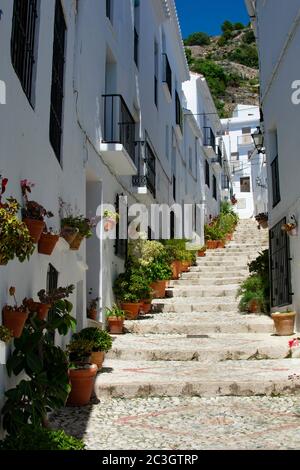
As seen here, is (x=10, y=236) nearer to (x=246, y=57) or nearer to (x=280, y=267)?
(x=280, y=267)

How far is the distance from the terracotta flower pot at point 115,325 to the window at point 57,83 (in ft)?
12.5

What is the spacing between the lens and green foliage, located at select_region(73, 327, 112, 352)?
7.22m

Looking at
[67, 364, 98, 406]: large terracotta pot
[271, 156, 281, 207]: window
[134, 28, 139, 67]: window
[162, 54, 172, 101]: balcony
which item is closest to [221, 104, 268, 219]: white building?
[162, 54, 172, 101]: balcony

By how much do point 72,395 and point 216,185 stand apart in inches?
1032

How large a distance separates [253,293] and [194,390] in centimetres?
497

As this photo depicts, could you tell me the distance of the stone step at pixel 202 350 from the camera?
7.84m

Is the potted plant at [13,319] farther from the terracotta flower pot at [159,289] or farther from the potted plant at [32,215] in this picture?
the terracotta flower pot at [159,289]

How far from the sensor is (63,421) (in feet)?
18.1

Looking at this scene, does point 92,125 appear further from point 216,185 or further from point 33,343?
point 216,185

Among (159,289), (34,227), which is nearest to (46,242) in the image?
(34,227)

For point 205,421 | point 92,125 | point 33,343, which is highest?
point 92,125

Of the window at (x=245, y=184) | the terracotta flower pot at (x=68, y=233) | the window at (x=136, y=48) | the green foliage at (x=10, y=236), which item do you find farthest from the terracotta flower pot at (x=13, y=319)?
the window at (x=245, y=184)

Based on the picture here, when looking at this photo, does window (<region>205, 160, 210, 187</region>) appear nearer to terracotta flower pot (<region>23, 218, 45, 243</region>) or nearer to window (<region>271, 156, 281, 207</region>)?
window (<region>271, 156, 281, 207</region>)

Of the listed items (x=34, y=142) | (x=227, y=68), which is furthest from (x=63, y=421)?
(x=227, y=68)
